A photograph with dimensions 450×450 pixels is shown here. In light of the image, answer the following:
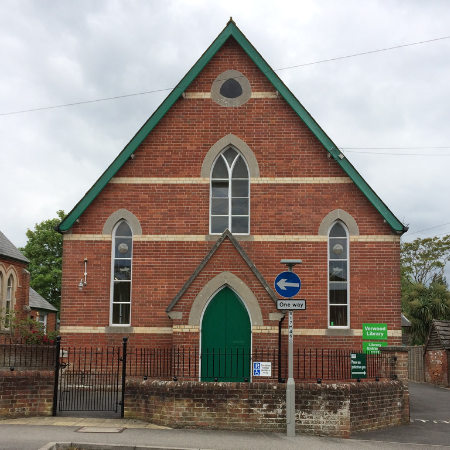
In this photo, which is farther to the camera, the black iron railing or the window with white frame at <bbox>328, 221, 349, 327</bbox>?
the window with white frame at <bbox>328, 221, 349, 327</bbox>

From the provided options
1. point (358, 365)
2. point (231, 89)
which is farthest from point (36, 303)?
point (358, 365)

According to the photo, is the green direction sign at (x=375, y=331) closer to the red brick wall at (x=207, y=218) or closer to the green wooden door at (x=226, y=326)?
the red brick wall at (x=207, y=218)

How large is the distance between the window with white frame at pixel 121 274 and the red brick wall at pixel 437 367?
17.6m

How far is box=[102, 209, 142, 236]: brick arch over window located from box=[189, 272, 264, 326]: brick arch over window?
2743 millimetres

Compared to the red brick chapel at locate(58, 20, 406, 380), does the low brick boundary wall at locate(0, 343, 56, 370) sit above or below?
below

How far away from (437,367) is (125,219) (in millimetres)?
19670

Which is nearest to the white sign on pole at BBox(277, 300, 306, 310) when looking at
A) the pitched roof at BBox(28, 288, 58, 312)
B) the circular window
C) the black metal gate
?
the black metal gate

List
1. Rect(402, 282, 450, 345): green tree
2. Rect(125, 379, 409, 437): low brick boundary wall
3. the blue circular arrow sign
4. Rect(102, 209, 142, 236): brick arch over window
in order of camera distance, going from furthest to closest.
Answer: Rect(402, 282, 450, 345): green tree < Rect(102, 209, 142, 236): brick arch over window < the blue circular arrow sign < Rect(125, 379, 409, 437): low brick boundary wall

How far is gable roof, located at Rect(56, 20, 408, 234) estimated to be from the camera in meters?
16.7

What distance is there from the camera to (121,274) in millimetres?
17109

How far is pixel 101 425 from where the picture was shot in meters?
12.0

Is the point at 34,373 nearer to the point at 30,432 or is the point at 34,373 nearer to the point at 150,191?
the point at 30,432

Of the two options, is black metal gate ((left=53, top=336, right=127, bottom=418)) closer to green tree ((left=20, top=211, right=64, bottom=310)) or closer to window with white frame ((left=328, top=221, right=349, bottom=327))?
window with white frame ((left=328, top=221, right=349, bottom=327))

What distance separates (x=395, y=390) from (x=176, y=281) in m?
6.20
